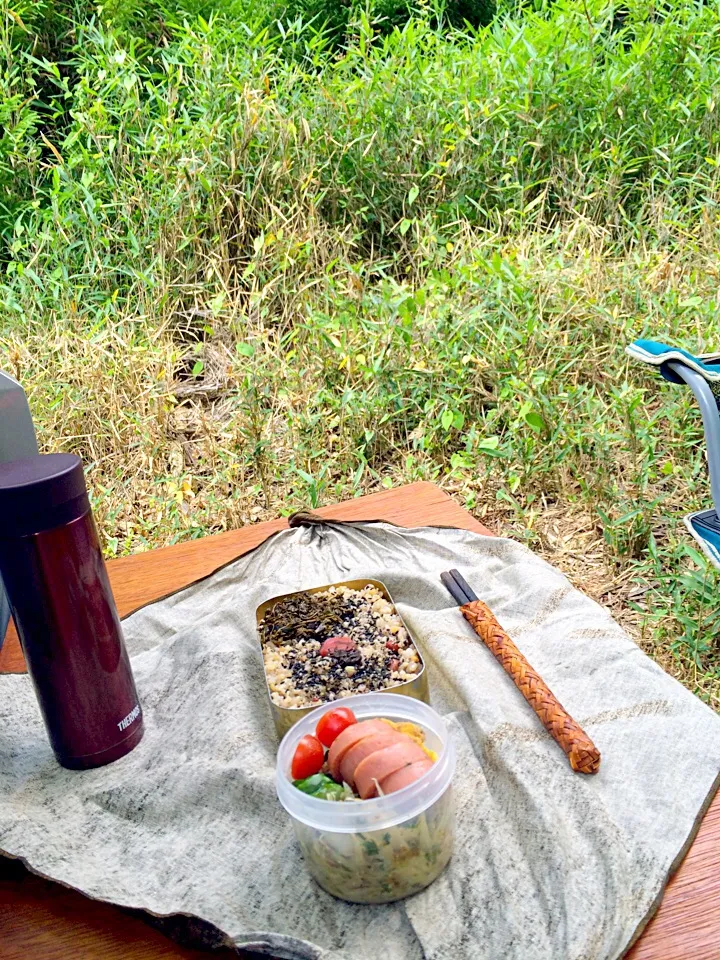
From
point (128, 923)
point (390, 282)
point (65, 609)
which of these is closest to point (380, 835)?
point (128, 923)

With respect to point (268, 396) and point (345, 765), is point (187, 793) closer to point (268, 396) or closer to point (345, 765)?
point (345, 765)

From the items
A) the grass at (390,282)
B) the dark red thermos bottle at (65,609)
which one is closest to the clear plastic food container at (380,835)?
the dark red thermos bottle at (65,609)

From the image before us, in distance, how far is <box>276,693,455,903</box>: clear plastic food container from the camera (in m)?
0.65

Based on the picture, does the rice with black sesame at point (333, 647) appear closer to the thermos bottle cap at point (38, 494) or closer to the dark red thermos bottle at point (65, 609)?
the dark red thermos bottle at point (65, 609)

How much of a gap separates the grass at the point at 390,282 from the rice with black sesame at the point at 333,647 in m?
0.97

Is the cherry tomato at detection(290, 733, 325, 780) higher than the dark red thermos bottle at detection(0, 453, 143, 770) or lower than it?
lower

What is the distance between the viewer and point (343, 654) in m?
0.90

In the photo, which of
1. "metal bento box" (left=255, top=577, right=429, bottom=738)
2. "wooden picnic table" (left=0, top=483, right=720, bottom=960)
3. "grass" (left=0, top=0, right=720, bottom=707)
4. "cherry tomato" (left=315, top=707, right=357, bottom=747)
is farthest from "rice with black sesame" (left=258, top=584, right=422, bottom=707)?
"grass" (left=0, top=0, right=720, bottom=707)

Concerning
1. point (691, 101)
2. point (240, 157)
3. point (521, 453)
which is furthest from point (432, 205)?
point (521, 453)

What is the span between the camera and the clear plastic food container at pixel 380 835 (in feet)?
2.12

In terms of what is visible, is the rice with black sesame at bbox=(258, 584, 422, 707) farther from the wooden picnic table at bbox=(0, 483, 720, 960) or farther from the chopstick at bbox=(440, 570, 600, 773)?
the wooden picnic table at bbox=(0, 483, 720, 960)

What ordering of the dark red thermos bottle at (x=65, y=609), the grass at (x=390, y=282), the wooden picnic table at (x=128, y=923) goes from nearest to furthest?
the wooden picnic table at (x=128, y=923), the dark red thermos bottle at (x=65, y=609), the grass at (x=390, y=282)

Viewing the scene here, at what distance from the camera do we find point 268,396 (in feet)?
8.81

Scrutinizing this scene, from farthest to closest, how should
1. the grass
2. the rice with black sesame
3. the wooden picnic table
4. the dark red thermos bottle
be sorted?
the grass < the rice with black sesame < the dark red thermos bottle < the wooden picnic table
